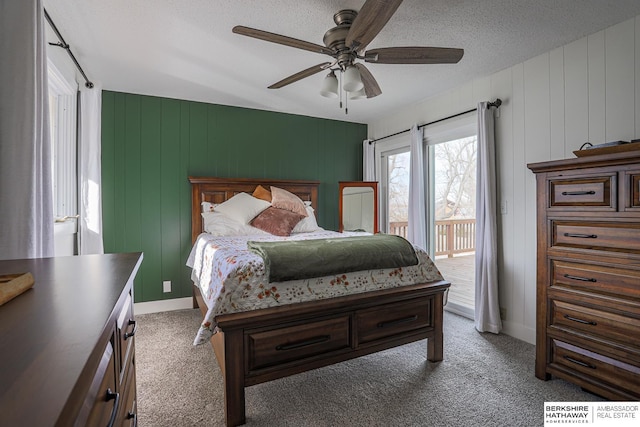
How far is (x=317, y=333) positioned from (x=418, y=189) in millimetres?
2496

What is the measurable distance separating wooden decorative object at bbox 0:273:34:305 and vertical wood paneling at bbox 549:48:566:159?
3350 mm

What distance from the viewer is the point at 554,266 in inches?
86.0

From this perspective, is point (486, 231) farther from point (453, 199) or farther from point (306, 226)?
point (306, 226)

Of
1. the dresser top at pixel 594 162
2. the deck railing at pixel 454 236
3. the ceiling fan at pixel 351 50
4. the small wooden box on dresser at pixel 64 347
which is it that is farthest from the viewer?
the deck railing at pixel 454 236

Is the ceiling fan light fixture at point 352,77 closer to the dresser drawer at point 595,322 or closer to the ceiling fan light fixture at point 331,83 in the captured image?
the ceiling fan light fixture at point 331,83

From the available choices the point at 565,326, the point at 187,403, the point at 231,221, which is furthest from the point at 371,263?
the point at 231,221

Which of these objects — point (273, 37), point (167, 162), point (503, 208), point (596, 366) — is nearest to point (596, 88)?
point (503, 208)

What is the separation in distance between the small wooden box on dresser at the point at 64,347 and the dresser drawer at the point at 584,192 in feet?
Answer: 8.06

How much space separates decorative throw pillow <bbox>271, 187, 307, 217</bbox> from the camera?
3996 mm

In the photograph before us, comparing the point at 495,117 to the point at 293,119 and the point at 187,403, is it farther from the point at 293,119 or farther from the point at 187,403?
the point at 187,403

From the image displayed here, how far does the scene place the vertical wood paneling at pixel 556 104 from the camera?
2.68m

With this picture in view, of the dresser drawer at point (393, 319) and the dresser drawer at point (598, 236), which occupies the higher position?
the dresser drawer at point (598, 236)

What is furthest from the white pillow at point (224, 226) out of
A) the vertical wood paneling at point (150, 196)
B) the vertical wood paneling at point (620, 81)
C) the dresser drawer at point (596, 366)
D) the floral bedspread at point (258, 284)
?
the vertical wood paneling at point (620, 81)

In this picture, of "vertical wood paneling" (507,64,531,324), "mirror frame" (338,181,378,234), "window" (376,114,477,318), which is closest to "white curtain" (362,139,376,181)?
"mirror frame" (338,181,378,234)
